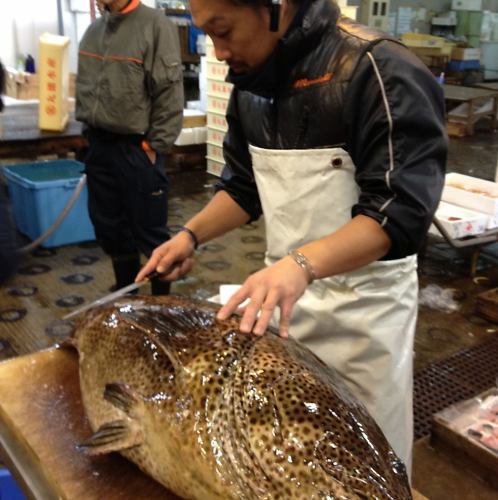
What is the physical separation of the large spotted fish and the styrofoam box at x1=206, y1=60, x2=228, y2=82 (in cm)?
514

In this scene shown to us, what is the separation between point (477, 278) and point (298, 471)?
3.88 meters

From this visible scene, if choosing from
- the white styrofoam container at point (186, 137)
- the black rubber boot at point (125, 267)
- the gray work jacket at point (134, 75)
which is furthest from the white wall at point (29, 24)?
the black rubber boot at point (125, 267)

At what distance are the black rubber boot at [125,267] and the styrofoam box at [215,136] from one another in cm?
310

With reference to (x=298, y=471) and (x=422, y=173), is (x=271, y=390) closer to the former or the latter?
(x=298, y=471)

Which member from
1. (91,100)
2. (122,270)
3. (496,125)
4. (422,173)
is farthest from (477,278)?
(496,125)

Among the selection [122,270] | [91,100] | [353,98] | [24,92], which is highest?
[353,98]

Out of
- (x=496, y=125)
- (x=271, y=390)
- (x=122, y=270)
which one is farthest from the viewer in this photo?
(x=496, y=125)

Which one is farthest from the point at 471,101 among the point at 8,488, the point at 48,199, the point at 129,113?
the point at 8,488

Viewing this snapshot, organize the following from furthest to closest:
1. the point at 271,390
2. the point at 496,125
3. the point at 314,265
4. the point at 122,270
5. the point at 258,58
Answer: the point at 496,125 < the point at 122,270 < the point at 258,58 < the point at 314,265 < the point at 271,390

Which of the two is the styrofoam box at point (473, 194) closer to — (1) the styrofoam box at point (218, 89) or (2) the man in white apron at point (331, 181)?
(1) the styrofoam box at point (218, 89)

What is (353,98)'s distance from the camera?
4.45 ft

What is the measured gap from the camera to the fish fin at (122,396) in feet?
4.15

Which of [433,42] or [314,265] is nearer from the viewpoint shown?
[314,265]

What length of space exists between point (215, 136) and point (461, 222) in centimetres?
344
